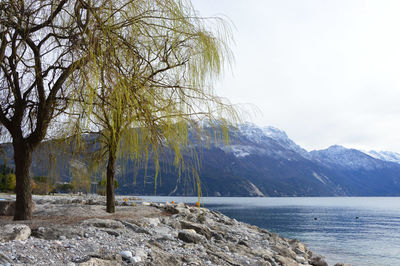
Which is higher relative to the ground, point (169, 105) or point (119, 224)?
point (169, 105)

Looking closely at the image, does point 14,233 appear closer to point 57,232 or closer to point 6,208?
point 57,232

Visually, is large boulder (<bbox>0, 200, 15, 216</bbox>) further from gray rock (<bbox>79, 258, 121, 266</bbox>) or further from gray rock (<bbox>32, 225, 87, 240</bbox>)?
gray rock (<bbox>79, 258, 121, 266</bbox>)

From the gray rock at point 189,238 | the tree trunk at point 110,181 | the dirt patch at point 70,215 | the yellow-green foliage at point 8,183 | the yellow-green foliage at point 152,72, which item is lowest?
the yellow-green foliage at point 8,183

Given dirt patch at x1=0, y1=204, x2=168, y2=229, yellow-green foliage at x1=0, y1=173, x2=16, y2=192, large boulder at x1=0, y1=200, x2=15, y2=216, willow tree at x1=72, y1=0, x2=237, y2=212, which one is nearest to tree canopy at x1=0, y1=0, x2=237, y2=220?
willow tree at x1=72, y1=0, x2=237, y2=212

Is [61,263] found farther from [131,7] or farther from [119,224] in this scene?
[131,7]

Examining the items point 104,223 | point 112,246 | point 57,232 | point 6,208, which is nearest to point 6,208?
point 6,208

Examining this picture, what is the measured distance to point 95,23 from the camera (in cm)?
493

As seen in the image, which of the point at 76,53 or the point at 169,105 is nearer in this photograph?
the point at 76,53

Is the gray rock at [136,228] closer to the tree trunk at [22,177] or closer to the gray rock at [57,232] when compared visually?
the gray rock at [57,232]

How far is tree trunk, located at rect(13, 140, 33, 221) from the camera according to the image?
804cm

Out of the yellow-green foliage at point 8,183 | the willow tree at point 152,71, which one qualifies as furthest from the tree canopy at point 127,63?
the yellow-green foliage at point 8,183

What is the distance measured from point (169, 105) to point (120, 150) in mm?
2371

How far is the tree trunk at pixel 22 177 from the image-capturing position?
8.04 meters

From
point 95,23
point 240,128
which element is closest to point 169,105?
point 240,128
